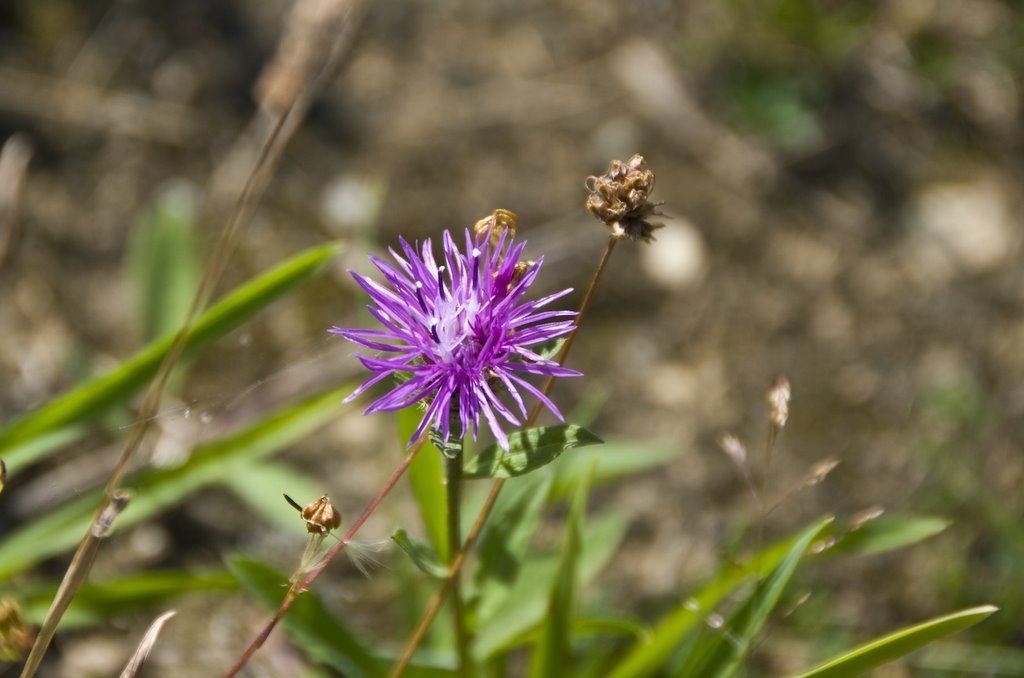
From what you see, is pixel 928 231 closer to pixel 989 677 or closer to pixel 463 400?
pixel 989 677

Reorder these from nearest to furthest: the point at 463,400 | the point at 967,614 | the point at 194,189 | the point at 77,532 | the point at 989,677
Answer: the point at 463,400 → the point at 967,614 → the point at 77,532 → the point at 989,677 → the point at 194,189

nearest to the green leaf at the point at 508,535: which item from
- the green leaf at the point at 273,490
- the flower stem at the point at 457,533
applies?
the flower stem at the point at 457,533

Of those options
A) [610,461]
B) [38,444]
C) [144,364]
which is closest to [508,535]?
[610,461]

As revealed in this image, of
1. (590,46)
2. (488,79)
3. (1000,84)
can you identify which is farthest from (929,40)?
(488,79)

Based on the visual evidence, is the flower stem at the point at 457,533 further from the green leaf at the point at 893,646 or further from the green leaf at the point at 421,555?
the green leaf at the point at 893,646

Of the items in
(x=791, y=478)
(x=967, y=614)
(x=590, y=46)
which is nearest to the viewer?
(x=967, y=614)
